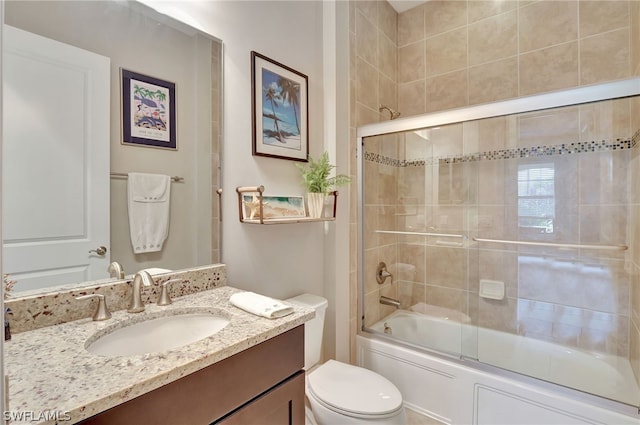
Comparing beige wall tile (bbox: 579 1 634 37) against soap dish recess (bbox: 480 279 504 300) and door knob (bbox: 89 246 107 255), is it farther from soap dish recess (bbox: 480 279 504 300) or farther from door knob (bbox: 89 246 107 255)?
door knob (bbox: 89 246 107 255)

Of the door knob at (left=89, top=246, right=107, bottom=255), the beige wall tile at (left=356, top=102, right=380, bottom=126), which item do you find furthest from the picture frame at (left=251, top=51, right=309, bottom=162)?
the door knob at (left=89, top=246, right=107, bottom=255)

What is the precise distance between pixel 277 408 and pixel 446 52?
2.54 meters

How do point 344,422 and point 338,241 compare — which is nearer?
point 344,422

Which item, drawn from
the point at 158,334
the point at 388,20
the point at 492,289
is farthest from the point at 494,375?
the point at 388,20

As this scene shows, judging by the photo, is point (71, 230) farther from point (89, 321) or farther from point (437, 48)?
point (437, 48)

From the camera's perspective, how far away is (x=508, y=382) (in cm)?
156

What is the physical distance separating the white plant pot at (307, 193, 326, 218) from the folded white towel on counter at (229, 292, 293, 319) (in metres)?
0.71

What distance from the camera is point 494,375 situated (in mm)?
1607

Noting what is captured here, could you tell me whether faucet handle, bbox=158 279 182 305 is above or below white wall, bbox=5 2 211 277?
below

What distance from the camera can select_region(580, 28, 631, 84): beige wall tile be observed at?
1775 mm

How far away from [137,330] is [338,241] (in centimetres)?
119

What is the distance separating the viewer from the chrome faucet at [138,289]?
3.44 ft

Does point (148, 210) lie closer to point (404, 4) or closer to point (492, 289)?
point (492, 289)

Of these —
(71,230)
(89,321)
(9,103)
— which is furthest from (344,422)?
(9,103)
